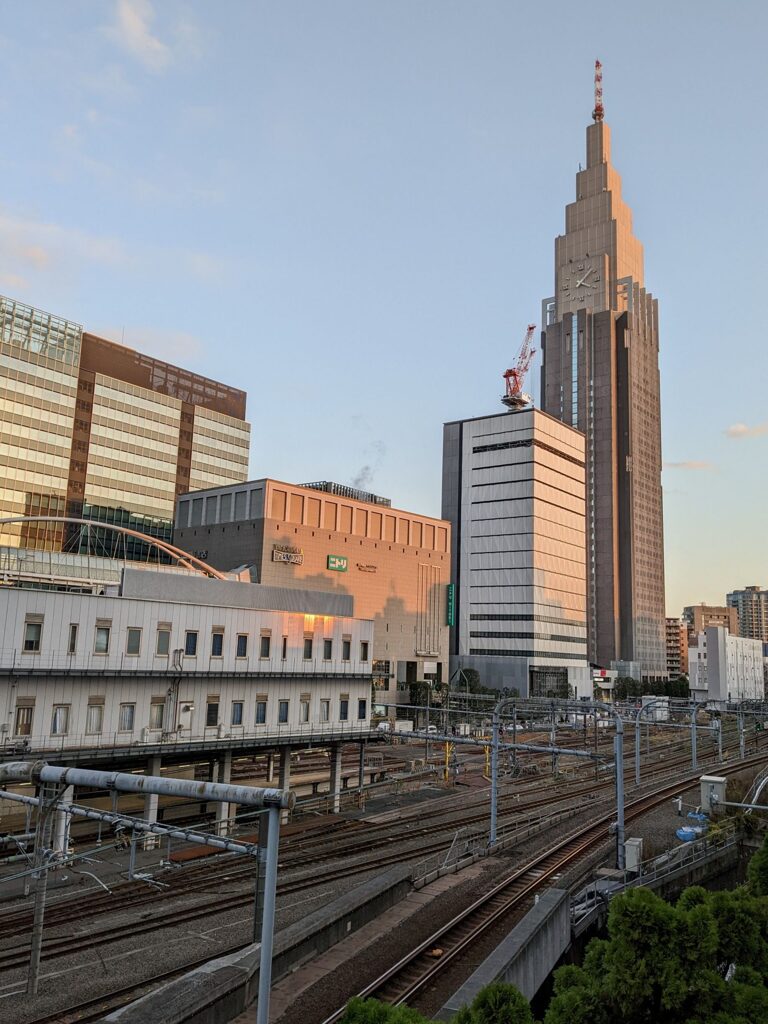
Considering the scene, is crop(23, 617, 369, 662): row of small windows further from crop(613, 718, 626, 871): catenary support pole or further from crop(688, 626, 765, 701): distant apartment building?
crop(688, 626, 765, 701): distant apartment building

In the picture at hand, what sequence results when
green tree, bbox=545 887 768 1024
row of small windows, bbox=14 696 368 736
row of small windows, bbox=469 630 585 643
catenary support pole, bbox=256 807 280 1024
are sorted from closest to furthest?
green tree, bbox=545 887 768 1024
catenary support pole, bbox=256 807 280 1024
row of small windows, bbox=14 696 368 736
row of small windows, bbox=469 630 585 643

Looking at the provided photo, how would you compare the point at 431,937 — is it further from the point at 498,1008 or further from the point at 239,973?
the point at 498,1008

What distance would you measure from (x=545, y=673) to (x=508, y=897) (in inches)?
4889

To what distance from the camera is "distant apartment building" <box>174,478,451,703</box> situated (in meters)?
117

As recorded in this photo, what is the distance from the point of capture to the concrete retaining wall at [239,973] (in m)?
15.6

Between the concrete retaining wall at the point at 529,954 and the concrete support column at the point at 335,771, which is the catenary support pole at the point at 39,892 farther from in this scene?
the concrete support column at the point at 335,771

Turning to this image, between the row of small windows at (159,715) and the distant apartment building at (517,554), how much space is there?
4013 inches

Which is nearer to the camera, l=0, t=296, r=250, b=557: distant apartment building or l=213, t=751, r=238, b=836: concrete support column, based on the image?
l=213, t=751, r=238, b=836: concrete support column

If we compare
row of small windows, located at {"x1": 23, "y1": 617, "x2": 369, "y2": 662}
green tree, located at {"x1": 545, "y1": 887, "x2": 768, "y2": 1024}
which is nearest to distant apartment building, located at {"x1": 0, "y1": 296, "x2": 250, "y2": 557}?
row of small windows, located at {"x1": 23, "y1": 617, "x2": 369, "y2": 662}

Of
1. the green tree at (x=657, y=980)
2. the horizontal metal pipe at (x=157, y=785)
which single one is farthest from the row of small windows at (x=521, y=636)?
the green tree at (x=657, y=980)

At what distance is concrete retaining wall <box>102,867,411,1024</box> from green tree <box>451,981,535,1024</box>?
6.98 metres

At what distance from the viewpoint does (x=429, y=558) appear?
139m

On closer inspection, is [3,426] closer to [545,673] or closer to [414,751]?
[414,751]

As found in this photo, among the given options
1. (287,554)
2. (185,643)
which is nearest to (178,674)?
(185,643)
